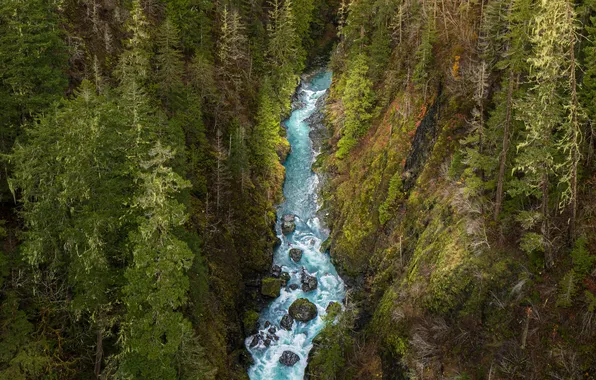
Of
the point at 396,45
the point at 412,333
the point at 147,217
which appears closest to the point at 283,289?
the point at 412,333

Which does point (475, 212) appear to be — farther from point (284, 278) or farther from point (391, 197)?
point (284, 278)

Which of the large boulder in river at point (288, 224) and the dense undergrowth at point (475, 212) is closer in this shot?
the dense undergrowth at point (475, 212)

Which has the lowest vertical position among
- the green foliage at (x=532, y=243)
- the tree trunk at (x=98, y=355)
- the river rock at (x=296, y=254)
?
the river rock at (x=296, y=254)

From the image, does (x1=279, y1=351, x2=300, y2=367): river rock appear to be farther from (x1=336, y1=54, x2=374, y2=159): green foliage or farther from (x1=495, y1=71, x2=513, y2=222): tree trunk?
(x1=336, y1=54, x2=374, y2=159): green foliage

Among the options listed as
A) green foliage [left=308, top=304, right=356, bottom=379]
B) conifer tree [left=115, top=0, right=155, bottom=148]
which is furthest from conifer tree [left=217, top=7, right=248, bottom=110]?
green foliage [left=308, top=304, right=356, bottom=379]

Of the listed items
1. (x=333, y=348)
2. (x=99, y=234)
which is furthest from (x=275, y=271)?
(x=99, y=234)

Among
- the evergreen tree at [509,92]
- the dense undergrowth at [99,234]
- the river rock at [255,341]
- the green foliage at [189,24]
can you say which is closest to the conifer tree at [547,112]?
the evergreen tree at [509,92]

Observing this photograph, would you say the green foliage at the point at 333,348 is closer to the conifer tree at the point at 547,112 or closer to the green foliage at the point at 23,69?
the conifer tree at the point at 547,112

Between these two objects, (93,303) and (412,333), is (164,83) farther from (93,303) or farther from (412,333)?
(412,333)
